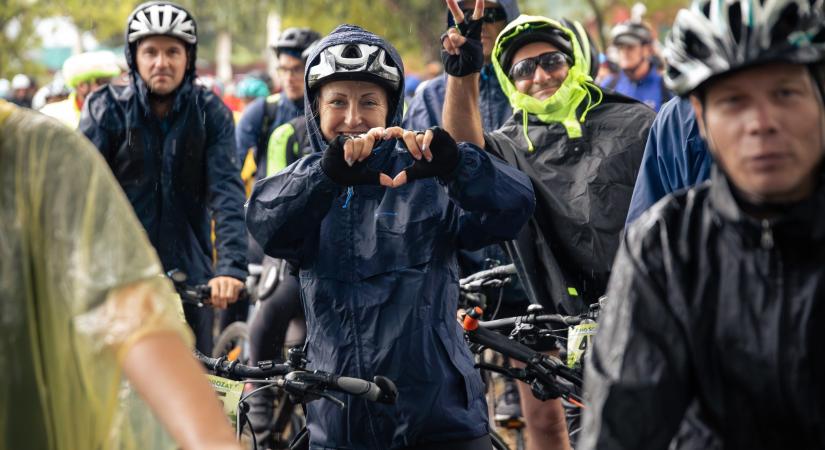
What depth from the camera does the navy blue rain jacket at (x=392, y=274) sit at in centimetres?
499

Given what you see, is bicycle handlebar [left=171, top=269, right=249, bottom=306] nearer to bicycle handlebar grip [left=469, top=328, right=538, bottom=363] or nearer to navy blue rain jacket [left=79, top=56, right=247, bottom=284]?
navy blue rain jacket [left=79, top=56, right=247, bottom=284]

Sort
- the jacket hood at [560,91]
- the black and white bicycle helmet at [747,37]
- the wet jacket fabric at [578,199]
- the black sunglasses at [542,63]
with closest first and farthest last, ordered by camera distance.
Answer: the black and white bicycle helmet at [747,37], the wet jacket fabric at [578,199], the jacket hood at [560,91], the black sunglasses at [542,63]

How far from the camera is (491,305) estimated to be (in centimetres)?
759

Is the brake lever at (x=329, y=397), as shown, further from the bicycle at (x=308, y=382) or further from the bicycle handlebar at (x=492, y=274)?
the bicycle handlebar at (x=492, y=274)

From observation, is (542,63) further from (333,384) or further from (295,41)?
(295,41)

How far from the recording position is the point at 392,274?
5035mm

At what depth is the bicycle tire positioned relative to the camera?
35.1 feet

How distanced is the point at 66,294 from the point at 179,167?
502 cm

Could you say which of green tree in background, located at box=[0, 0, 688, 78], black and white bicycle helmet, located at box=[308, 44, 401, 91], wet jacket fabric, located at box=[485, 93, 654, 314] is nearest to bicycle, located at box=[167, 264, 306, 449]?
black and white bicycle helmet, located at box=[308, 44, 401, 91]

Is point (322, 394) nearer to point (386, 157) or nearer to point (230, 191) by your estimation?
point (386, 157)

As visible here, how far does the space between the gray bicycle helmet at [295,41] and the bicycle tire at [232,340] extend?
2444 millimetres

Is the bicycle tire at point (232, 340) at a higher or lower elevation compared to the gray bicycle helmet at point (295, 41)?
lower

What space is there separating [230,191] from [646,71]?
7.93 m

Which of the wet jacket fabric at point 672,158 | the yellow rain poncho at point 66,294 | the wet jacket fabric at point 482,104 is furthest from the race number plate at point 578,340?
the yellow rain poncho at point 66,294
